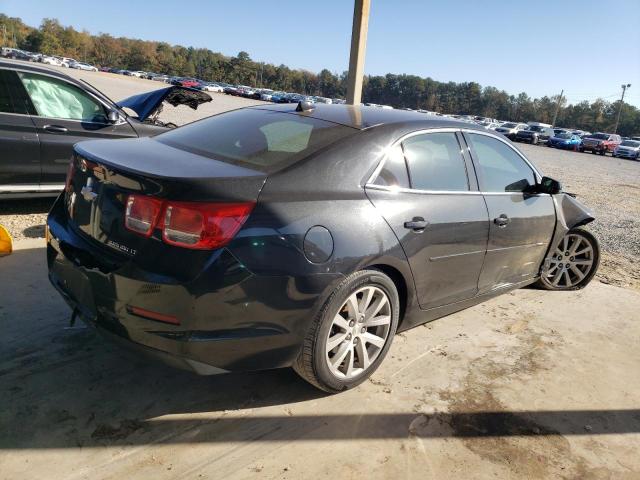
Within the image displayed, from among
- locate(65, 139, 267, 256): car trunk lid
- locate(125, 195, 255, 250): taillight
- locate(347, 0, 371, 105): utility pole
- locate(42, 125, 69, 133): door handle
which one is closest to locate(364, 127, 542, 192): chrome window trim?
locate(65, 139, 267, 256): car trunk lid

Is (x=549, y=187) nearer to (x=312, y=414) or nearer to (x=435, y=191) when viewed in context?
(x=435, y=191)

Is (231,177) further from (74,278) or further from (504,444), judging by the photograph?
(504,444)

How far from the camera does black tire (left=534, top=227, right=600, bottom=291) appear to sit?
4977 mm

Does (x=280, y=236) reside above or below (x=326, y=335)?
above

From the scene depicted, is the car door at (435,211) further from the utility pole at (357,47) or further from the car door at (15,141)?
the utility pole at (357,47)

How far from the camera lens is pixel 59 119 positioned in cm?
557

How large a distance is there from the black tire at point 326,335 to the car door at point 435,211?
32 centimetres

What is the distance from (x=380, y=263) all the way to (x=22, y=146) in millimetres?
4316

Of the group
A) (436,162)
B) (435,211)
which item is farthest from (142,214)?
(436,162)

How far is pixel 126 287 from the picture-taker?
2383mm

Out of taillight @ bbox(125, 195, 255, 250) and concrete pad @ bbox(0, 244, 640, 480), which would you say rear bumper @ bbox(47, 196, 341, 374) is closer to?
taillight @ bbox(125, 195, 255, 250)

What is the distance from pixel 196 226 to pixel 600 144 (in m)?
43.5

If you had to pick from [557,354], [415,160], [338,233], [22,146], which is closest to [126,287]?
[338,233]

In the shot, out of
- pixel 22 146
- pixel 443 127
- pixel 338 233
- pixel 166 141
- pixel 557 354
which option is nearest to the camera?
pixel 338 233
